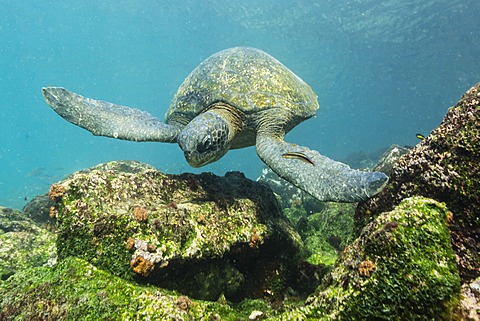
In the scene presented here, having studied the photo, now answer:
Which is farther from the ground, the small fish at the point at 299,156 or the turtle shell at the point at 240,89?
the turtle shell at the point at 240,89

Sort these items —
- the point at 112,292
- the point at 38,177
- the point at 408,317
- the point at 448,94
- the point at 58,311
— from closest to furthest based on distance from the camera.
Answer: the point at 408,317 < the point at 58,311 < the point at 112,292 < the point at 38,177 < the point at 448,94

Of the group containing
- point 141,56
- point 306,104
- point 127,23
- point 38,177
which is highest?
point 141,56

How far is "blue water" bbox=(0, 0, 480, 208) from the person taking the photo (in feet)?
96.6

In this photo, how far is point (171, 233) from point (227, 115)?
265cm

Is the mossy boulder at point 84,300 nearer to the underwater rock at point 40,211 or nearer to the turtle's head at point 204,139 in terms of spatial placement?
the turtle's head at point 204,139

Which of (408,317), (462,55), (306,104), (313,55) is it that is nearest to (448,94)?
(462,55)

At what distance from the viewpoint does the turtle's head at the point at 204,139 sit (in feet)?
12.1

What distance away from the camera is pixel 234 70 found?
504 cm

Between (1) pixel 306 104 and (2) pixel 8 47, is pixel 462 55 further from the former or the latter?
(2) pixel 8 47

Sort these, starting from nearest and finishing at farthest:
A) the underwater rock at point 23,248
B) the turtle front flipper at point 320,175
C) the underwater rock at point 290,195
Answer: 1. the turtle front flipper at point 320,175
2. the underwater rock at point 23,248
3. the underwater rock at point 290,195

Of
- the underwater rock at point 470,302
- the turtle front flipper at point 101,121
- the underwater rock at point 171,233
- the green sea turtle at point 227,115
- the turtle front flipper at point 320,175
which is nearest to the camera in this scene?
the underwater rock at point 470,302

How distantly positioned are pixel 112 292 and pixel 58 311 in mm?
323

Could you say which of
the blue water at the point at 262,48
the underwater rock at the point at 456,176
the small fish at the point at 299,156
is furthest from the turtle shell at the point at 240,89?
the blue water at the point at 262,48

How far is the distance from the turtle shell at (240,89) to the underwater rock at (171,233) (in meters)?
1.96
